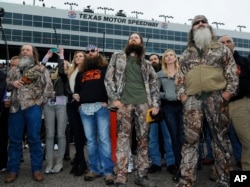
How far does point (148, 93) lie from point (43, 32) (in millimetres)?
53248

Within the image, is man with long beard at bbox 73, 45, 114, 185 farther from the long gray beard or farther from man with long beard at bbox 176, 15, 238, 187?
man with long beard at bbox 176, 15, 238, 187

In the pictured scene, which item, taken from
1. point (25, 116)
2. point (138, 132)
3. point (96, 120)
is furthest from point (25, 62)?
point (138, 132)

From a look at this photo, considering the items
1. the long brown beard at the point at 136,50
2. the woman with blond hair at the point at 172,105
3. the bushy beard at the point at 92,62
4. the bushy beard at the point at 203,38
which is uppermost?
the bushy beard at the point at 203,38

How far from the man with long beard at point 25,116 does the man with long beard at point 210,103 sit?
87.4 inches

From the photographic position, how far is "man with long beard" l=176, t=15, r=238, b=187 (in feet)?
12.5

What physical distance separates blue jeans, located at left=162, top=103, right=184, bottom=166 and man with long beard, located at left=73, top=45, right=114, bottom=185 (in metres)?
0.98

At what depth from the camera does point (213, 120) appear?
3.83m

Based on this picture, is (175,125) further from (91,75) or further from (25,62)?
(25,62)

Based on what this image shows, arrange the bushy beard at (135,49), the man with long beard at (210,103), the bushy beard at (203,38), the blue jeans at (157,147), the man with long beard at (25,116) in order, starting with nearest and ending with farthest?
the man with long beard at (210,103)
the bushy beard at (203,38)
the bushy beard at (135,49)
the man with long beard at (25,116)
the blue jeans at (157,147)

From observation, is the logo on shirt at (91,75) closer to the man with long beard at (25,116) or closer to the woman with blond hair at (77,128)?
the woman with blond hair at (77,128)

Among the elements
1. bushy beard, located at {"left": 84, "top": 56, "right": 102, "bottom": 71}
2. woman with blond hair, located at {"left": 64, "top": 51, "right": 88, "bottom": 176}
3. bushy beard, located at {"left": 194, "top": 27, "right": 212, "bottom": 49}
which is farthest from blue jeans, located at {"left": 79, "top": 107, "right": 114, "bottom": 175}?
bushy beard, located at {"left": 194, "top": 27, "right": 212, "bottom": 49}

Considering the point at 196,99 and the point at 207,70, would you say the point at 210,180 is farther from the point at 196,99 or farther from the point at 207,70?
the point at 207,70

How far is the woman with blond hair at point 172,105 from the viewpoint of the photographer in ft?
15.4

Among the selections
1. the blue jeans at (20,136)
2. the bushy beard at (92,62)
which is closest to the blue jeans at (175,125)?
the bushy beard at (92,62)
